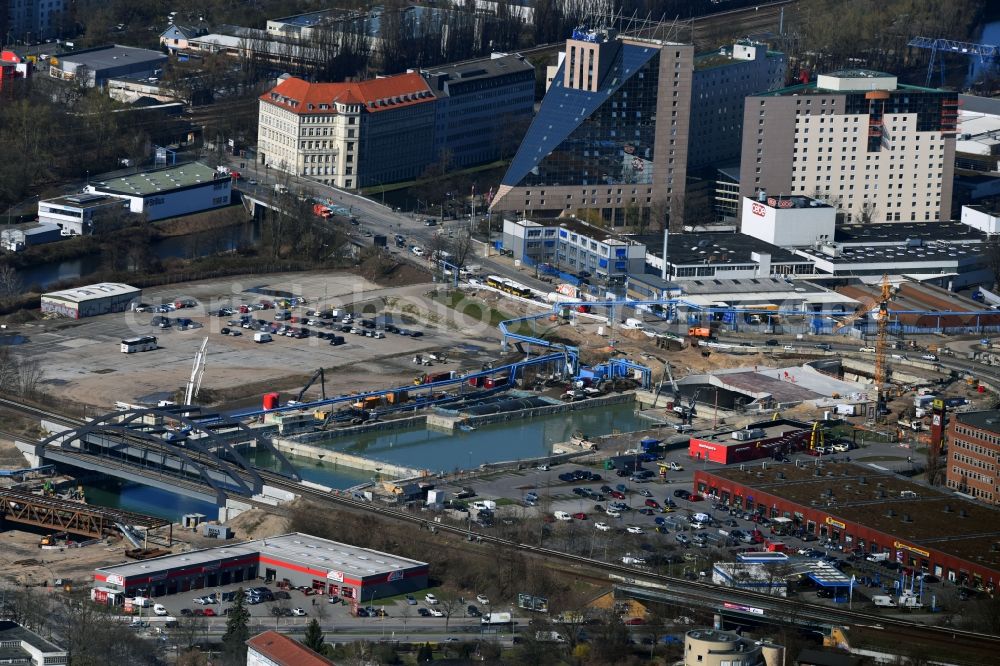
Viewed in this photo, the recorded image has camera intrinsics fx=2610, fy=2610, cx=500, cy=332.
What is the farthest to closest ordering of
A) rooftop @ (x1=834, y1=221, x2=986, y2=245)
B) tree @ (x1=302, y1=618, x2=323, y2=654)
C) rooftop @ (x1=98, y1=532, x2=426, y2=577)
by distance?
rooftop @ (x1=834, y1=221, x2=986, y2=245) → rooftop @ (x1=98, y1=532, x2=426, y2=577) → tree @ (x1=302, y1=618, x2=323, y2=654)

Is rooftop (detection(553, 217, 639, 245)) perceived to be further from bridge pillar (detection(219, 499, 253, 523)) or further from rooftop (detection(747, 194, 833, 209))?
bridge pillar (detection(219, 499, 253, 523))

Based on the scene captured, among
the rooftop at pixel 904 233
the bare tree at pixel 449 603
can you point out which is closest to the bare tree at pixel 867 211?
the rooftop at pixel 904 233

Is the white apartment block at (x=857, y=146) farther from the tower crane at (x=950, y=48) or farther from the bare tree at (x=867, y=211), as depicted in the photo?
the tower crane at (x=950, y=48)

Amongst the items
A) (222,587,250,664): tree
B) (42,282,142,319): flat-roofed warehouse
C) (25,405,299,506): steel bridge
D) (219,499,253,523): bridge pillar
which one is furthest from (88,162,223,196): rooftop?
(222,587,250,664): tree

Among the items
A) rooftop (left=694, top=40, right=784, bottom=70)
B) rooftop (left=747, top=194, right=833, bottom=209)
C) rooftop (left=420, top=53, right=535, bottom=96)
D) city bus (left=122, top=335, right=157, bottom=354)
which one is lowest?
city bus (left=122, top=335, right=157, bottom=354)

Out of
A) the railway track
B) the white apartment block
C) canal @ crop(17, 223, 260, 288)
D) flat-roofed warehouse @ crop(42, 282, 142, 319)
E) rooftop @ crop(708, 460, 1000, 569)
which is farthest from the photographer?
the white apartment block

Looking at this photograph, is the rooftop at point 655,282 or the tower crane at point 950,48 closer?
the rooftop at point 655,282
